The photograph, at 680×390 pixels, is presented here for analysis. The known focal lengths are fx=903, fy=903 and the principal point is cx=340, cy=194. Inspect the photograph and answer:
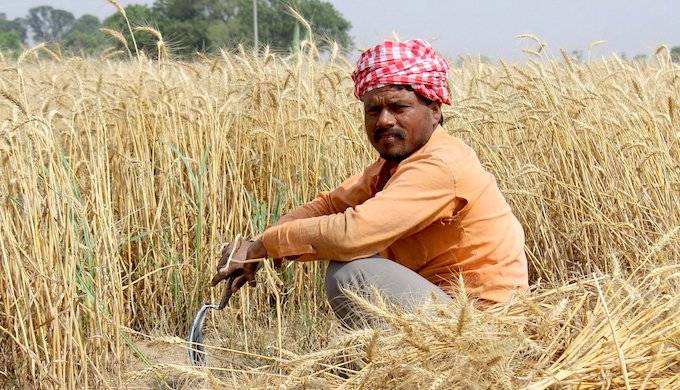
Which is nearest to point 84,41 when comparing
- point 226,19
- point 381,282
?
point 381,282

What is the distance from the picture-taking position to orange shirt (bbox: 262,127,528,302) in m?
2.24

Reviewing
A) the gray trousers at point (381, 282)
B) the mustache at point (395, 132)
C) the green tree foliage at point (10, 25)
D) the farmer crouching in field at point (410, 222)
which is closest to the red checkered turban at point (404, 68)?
the farmer crouching in field at point (410, 222)

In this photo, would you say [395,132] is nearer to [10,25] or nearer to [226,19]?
[10,25]

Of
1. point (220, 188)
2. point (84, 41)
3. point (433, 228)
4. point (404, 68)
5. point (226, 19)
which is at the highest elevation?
point (404, 68)

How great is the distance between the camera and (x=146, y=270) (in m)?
3.34

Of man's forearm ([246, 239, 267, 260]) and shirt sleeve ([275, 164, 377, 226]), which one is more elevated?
shirt sleeve ([275, 164, 377, 226])

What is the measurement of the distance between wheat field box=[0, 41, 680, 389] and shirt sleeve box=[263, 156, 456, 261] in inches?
13.2

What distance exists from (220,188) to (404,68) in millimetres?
1249

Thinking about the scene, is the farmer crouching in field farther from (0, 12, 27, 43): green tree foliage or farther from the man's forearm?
(0, 12, 27, 43): green tree foliage

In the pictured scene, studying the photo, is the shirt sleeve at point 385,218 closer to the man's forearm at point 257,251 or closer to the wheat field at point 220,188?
the man's forearm at point 257,251

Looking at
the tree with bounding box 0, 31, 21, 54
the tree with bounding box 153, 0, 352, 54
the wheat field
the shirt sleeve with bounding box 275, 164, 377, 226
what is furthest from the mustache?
the tree with bounding box 153, 0, 352, 54

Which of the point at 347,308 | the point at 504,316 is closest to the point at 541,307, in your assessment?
the point at 504,316

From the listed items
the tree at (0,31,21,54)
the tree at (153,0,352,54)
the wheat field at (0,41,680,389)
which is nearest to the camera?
the wheat field at (0,41,680,389)

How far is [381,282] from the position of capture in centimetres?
229
